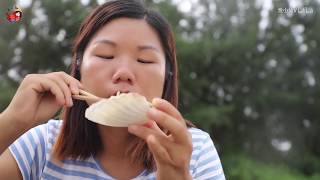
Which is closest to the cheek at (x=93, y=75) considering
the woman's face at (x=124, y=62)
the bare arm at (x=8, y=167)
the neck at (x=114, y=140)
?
the woman's face at (x=124, y=62)

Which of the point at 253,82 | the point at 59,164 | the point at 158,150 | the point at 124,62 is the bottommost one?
the point at 253,82

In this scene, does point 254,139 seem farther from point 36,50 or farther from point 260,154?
point 36,50

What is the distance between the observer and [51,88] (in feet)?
2.65

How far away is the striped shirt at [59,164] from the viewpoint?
3.15 ft

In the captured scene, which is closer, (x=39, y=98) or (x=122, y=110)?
(x=122, y=110)

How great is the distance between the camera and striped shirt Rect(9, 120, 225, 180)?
959 mm

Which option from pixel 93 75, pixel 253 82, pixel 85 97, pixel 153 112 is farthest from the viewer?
pixel 253 82

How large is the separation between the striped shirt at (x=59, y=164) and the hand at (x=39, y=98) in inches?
7.2

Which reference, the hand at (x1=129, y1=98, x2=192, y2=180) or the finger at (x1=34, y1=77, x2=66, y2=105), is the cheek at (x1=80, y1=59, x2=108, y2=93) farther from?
the hand at (x1=129, y1=98, x2=192, y2=180)

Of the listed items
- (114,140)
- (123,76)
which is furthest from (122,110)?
(114,140)

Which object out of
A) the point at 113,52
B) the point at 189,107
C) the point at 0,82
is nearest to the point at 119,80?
the point at 113,52

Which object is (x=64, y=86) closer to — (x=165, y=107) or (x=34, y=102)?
(x=34, y=102)

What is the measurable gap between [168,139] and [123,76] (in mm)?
218

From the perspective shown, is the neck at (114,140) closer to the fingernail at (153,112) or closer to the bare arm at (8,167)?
the bare arm at (8,167)
